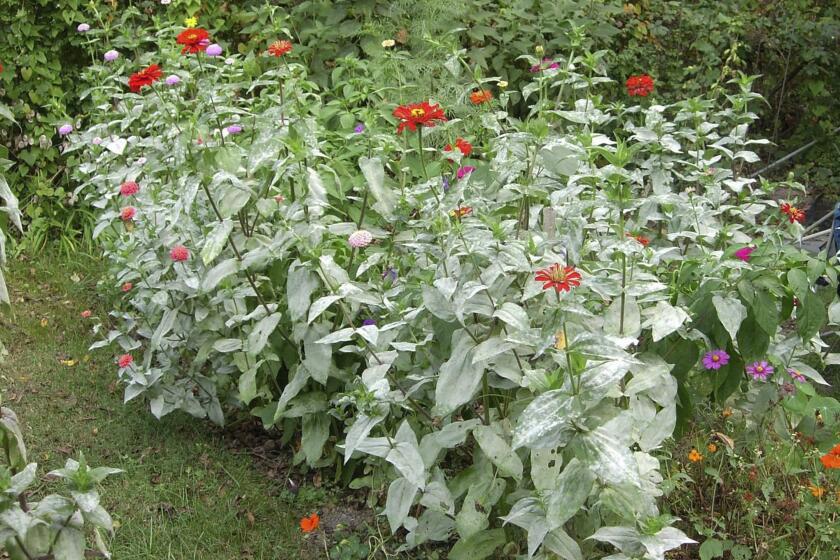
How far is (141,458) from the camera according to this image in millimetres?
3318

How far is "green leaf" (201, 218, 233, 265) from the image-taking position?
254 cm

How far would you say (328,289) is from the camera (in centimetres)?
261

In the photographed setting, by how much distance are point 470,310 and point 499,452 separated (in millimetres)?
356

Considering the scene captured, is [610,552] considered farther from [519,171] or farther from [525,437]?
[519,171]

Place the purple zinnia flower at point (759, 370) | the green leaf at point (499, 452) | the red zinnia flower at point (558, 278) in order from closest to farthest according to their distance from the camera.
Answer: the red zinnia flower at point (558, 278) < the green leaf at point (499, 452) < the purple zinnia flower at point (759, 370)

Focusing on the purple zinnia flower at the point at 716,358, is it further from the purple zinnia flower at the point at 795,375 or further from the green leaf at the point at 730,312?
the purple zinnia flower at the point at 795,375

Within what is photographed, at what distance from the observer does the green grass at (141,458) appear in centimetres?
292

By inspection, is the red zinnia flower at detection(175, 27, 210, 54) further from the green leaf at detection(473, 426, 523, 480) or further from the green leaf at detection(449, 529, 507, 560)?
the green leaf at detection(449, 529, 507, 560)

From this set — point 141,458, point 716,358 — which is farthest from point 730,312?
point 141,458

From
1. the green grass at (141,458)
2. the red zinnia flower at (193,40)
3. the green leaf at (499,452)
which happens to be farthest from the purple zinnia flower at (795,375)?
the red zinnia flower at (193,40)

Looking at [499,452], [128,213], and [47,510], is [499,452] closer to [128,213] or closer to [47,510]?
[47,510]

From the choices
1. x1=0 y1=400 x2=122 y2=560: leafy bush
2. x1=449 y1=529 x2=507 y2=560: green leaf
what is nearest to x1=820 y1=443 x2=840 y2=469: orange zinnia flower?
x1=449 y1=529 x2=507 y2=560: green leaf

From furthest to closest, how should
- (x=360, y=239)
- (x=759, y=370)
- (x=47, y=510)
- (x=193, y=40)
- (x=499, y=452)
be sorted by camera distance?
(x=193, y=40) < (x=759, y=370) < (x=360, y=239) < (x=499, y=452) < (x=47, y=510)

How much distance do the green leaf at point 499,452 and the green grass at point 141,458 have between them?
0.88 metres
